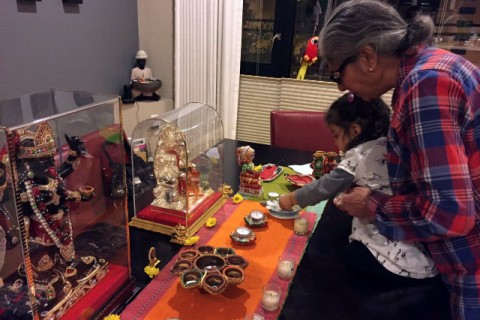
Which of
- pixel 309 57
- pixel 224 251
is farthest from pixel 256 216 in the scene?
pixel 309 57

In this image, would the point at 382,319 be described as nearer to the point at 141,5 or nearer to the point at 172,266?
the point at 172,266

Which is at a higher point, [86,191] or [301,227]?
[86,191]

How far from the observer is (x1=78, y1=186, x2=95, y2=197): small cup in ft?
2.99

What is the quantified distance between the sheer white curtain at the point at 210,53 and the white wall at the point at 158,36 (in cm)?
12

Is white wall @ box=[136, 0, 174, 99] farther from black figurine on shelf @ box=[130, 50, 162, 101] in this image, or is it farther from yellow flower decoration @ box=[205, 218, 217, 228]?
yellow flower decoration @ box=[205, 218, 217, 228]

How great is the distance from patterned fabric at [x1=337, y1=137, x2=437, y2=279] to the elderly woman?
72 millimetres

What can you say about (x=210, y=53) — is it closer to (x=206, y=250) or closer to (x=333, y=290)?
(x=206, y=250)

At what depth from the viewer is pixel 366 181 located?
1.22m

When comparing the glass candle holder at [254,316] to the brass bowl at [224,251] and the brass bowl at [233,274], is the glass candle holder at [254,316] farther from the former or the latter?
the brass bowl at [224,251]

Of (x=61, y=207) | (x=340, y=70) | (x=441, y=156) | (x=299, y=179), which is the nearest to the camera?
(x=441, y=156)

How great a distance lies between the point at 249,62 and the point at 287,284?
2595 millimetres

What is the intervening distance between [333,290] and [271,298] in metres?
0.19

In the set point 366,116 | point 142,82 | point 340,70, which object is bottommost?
point 142,82

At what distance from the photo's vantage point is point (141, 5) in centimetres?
320
